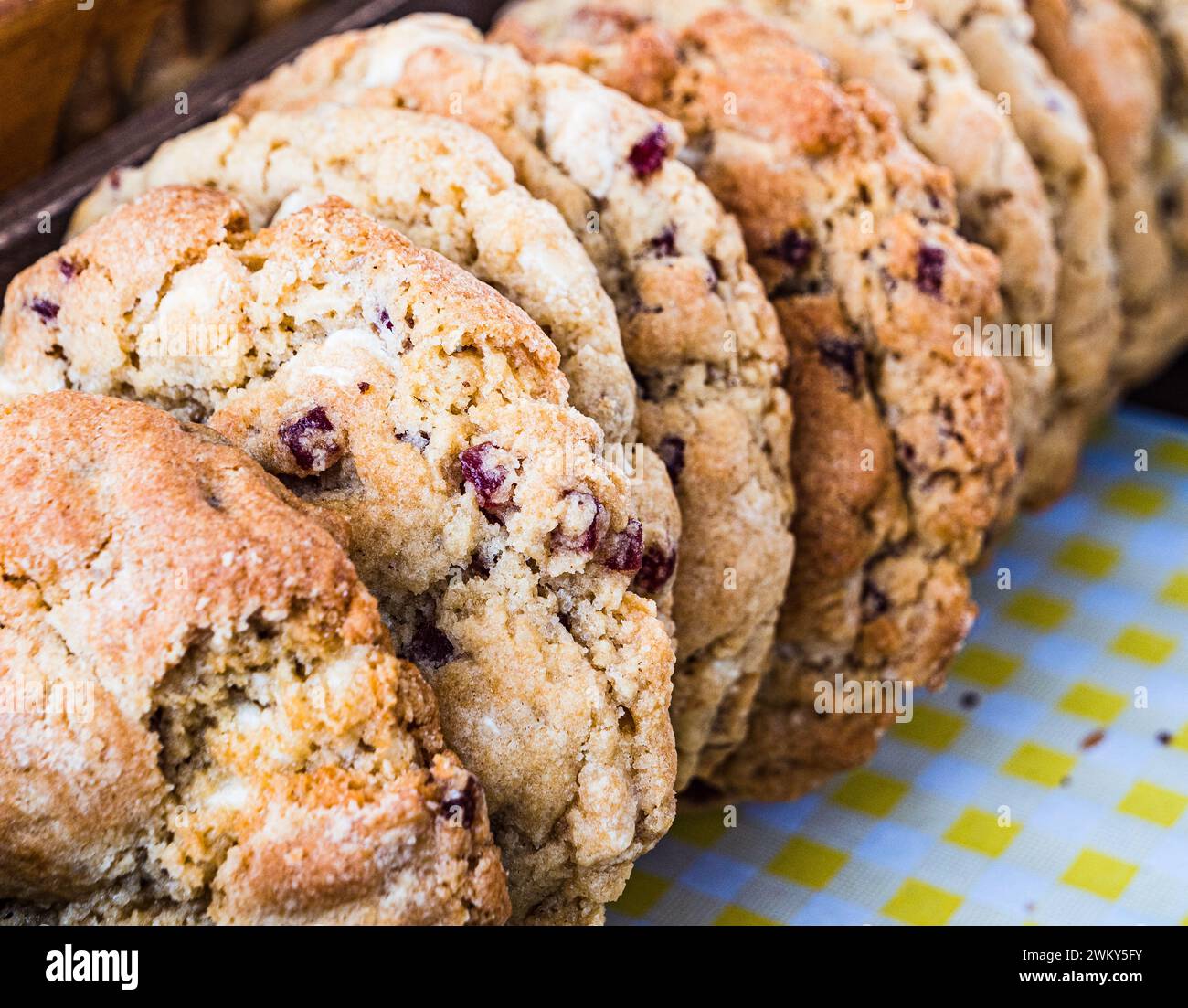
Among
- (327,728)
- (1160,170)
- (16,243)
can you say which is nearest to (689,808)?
(327,728)

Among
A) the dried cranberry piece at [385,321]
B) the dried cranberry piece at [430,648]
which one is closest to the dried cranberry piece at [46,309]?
the dried cranberry piece at [385,321]

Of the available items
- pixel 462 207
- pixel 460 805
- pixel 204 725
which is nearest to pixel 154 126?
pixel 462 207

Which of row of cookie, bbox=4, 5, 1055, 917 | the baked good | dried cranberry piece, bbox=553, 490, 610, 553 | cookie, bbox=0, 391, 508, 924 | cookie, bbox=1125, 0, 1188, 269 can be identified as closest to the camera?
cookie, bbox=0, 391, 508, 924

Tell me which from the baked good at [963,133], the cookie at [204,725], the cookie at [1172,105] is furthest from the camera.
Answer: the cookie at [1172,105]

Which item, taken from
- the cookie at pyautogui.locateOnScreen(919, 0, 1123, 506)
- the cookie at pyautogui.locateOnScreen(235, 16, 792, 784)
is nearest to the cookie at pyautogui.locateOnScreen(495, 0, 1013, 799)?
the cookie at pyautogui.locateOnScreen(235, 16, 792, 784)

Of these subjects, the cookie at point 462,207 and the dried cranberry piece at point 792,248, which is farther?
the dried cranberry piece at point 792,248

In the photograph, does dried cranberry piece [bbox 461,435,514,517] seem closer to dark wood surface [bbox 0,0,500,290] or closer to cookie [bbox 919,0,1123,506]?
dark wood surface [bbox 0,0,500,290]

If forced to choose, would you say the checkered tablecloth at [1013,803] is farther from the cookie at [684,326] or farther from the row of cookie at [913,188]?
the cookie at [684,326]
